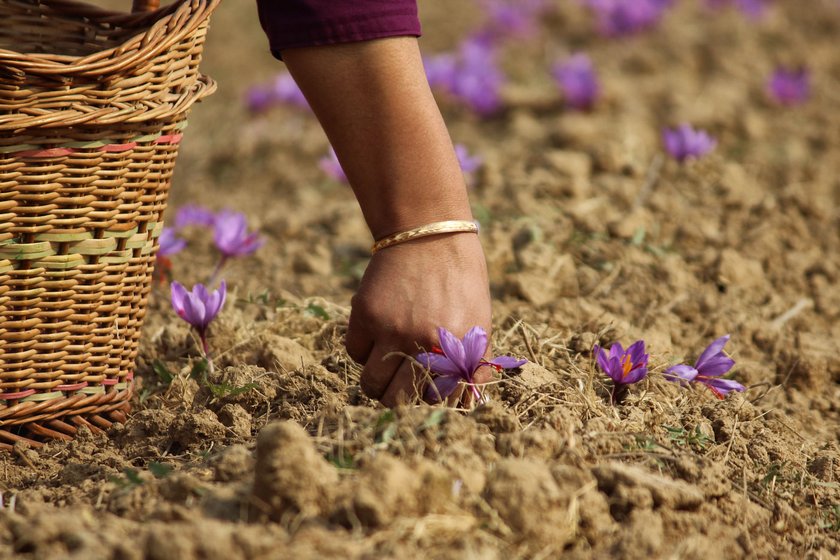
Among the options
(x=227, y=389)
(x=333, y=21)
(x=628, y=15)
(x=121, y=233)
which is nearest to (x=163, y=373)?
(x=227, y=389)

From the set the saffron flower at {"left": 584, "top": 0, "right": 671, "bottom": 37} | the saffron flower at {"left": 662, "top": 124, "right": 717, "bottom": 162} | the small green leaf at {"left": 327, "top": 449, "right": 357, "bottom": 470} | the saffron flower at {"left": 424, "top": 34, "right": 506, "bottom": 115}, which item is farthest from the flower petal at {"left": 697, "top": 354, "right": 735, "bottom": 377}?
the saffron flower at {"left": 584, "top": 0, "right": 671, "bottom": 37}

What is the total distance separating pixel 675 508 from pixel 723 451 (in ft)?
1.01

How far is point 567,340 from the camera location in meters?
2.04

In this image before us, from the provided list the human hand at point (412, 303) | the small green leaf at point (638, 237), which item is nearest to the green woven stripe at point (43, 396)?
the human hand at point (412, 303)

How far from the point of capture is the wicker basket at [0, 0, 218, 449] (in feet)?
5.08

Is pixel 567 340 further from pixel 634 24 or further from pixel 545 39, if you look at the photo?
pixel 545 39

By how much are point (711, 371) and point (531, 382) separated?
38 centimetres

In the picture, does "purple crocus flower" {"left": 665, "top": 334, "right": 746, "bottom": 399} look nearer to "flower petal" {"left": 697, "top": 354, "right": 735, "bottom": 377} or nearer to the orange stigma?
"flower petal" {"left": 697, "top": 354, "right": 735, "bottom": 377}

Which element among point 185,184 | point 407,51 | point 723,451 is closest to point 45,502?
point 407,51

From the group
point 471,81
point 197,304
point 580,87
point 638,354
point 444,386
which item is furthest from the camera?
point 471,81

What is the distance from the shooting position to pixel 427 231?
1670 mm

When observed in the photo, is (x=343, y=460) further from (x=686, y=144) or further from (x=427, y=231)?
(x=686, y=144)

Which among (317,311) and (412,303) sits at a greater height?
(412,303)

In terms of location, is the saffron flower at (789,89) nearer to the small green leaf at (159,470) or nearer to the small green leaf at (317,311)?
the small green leaf at (317,311)
